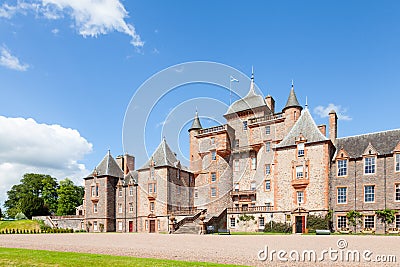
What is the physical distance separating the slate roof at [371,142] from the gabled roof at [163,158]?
65.3ft

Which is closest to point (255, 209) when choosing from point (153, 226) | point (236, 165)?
point (236, 165)

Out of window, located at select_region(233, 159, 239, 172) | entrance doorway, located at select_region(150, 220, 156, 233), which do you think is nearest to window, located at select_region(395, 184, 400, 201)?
window, located at select_region(233, 159, 239, 172)

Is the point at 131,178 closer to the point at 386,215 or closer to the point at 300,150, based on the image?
the point at 300,150

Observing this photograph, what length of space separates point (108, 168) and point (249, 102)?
21129 mm

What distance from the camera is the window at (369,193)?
32250mm

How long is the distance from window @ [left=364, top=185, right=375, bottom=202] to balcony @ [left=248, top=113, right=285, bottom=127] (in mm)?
11819

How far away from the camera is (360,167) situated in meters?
33.2

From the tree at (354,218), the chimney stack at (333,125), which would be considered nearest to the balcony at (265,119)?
the chimney stack at (333,125)

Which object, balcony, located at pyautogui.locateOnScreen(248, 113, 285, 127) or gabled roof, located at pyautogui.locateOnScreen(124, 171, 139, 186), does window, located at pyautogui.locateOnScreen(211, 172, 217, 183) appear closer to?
balcony, located at pyautogui.locateOnScreen(248, 113, 285, 127)

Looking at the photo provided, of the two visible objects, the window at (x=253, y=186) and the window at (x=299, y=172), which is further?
the window at (x=253, y=186)

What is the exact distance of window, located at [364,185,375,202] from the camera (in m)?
32.2

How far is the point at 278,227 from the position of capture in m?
34.2

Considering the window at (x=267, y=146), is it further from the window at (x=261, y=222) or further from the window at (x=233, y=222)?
the window at (x=233, y=222)

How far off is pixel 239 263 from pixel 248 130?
32.2m
